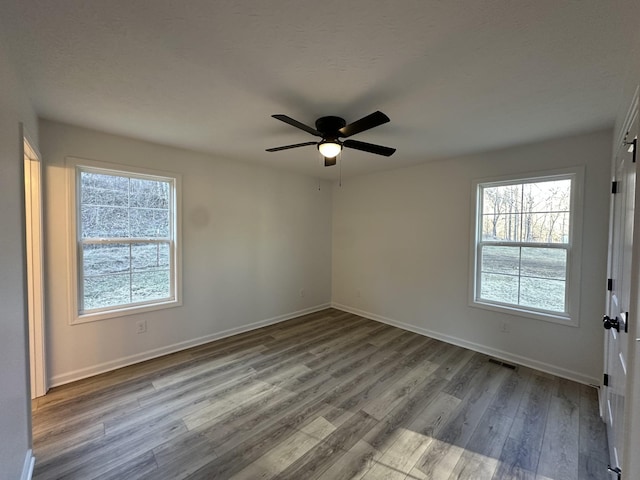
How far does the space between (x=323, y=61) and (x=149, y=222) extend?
265cm

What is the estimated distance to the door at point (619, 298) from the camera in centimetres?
142

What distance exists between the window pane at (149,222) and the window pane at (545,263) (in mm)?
4205

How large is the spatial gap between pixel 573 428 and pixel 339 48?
3.12m

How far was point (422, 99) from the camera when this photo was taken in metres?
1.97

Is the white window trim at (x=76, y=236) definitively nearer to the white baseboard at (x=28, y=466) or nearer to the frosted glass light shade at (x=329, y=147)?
the white baseboard at (x=28, y=466)

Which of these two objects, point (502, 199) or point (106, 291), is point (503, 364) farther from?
point (106, 291)

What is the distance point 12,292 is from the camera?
4.70 feet

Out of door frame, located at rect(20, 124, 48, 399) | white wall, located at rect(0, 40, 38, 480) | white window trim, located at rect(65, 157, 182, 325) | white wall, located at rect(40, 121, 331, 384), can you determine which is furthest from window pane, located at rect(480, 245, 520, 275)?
door frame, located at rect(20, 124, 48, 399)

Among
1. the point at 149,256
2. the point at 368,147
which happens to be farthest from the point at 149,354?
the point at 368,147

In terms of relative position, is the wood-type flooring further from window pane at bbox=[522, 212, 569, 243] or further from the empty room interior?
A: window pane at bbox=[522, 212, 569, 243]

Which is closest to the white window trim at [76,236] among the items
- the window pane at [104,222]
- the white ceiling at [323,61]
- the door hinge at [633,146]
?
the window pane at [104,222]

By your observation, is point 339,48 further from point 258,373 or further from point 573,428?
point 573,428

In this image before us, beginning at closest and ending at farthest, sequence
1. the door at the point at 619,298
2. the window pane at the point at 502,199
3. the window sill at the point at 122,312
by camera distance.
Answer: the door at the point at 619,298, the window sill at the point at 122,312, the window pane at the point at 502,199

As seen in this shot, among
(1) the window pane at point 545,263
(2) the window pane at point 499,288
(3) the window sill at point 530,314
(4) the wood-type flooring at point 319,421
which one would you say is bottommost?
(4) the wood-type flooring at point 319,421
